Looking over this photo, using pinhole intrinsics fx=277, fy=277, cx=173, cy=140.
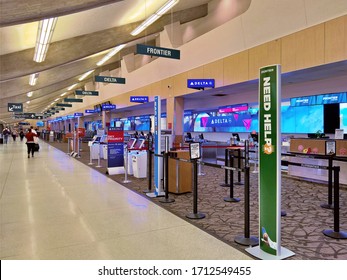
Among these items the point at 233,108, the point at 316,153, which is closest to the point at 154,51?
the point at 233,108

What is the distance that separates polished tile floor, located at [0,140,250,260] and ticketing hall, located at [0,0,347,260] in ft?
0.08

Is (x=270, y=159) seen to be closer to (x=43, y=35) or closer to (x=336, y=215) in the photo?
(x=336, y=215)

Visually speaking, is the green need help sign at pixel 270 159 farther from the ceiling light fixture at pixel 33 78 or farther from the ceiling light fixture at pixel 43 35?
the ceiling light fixture at pixel 33 78

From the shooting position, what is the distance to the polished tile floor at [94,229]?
3.03 metres

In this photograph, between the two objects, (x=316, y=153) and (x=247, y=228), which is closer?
(x=247, y=228)

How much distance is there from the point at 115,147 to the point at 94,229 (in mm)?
5179

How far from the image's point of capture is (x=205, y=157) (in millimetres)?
11625

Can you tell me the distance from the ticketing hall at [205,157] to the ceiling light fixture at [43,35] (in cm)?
75

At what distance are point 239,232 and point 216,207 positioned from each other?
1.25 metres

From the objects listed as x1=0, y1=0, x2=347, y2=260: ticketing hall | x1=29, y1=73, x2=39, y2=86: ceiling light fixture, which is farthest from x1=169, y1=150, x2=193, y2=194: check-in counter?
x1=29, y1=73, x2=39, y2=86: ceiling light fixture

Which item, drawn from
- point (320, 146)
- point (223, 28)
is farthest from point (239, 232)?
point (223, 28)

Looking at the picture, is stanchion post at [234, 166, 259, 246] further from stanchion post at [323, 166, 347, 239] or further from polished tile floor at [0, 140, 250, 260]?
stanchion post at [323, 166, 347, 239]

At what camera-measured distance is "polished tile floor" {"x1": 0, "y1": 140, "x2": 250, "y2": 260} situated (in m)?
3.03

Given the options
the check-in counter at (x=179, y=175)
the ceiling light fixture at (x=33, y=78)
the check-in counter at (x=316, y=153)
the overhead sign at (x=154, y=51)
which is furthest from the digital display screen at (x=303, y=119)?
Answer: the ceiling light fixture at (x=33, y=78)
